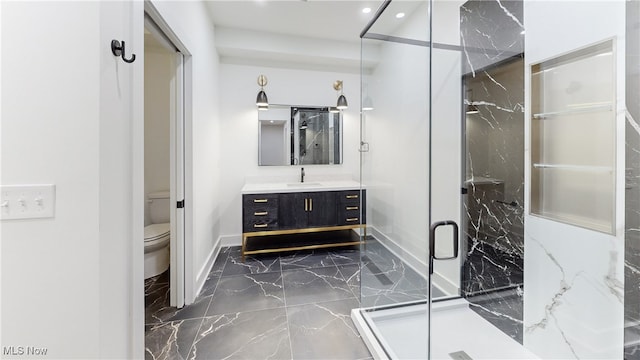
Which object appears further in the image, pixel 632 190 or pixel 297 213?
pixel 297 213

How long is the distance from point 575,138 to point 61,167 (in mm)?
2317

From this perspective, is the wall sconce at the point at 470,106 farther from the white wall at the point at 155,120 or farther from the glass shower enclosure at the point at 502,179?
the white wall at the point at 155,120

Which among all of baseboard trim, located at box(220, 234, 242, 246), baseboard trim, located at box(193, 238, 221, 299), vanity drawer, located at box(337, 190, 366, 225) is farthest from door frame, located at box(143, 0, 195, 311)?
vanity drawer, located at box(337, 190, 366, 225)

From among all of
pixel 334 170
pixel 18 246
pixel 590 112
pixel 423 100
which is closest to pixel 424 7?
pixel 423 100

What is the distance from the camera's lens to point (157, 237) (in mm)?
2447

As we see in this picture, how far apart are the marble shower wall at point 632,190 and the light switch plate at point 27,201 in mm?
2306

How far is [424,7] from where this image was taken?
2.28 metres

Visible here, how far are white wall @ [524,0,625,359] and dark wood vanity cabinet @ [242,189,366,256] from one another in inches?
61.0

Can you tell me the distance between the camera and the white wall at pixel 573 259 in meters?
1.11

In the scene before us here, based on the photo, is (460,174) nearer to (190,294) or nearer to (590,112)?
(590,112)

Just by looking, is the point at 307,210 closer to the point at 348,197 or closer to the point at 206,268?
the point at 348,197

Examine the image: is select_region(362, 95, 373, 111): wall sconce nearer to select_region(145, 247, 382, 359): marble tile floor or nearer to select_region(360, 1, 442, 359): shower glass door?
select_region(360, 1, 442, 359): shower glass door

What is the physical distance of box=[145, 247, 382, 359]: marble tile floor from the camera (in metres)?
1.59

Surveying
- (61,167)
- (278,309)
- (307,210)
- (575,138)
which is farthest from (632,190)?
(307,210)
